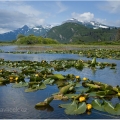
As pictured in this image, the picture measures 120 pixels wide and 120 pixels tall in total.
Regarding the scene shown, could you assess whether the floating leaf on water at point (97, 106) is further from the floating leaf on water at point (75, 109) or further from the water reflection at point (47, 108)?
the water reflection at point (47, 108)

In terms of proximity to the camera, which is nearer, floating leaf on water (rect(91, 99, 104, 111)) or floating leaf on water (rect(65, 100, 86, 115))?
floating leaf on water (rect(65, 100, 86, 115))

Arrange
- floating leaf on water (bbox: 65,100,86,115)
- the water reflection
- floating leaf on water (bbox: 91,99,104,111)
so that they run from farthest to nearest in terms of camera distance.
A: the water reflection → floating leaf on water (bbox: 91,99,104,111) → floating leaf on water (bbox: 65,100,86,115)

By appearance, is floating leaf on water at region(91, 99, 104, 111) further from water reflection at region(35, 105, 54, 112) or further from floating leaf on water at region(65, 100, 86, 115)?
water reflection at region(35, 105, 54, 112)

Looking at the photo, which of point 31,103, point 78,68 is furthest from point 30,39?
point 31,103

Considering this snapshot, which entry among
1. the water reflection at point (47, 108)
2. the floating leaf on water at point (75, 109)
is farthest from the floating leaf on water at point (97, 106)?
the water reflection at point (47, 108)

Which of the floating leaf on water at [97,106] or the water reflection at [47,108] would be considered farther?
the water reflection at [47,108]

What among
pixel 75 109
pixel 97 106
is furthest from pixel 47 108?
pixel 97 106

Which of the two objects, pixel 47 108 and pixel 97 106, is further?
pixel 47 108

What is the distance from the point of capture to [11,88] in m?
8.48

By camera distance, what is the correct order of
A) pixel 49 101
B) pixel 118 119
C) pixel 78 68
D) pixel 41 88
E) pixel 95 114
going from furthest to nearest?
pixel 78 68 → pixel 41 88 → pixel 49 101 → pixel 95 114 → pixel 118 119

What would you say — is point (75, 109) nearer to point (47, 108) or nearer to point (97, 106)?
point (97, 106)

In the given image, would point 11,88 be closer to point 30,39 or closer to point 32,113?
point 32,113

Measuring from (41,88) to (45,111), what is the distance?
2.42 meters

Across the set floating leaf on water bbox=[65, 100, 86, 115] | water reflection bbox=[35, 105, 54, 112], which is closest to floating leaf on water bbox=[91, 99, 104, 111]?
floating leaf on water bbox=[65, 100, 86, 115]
